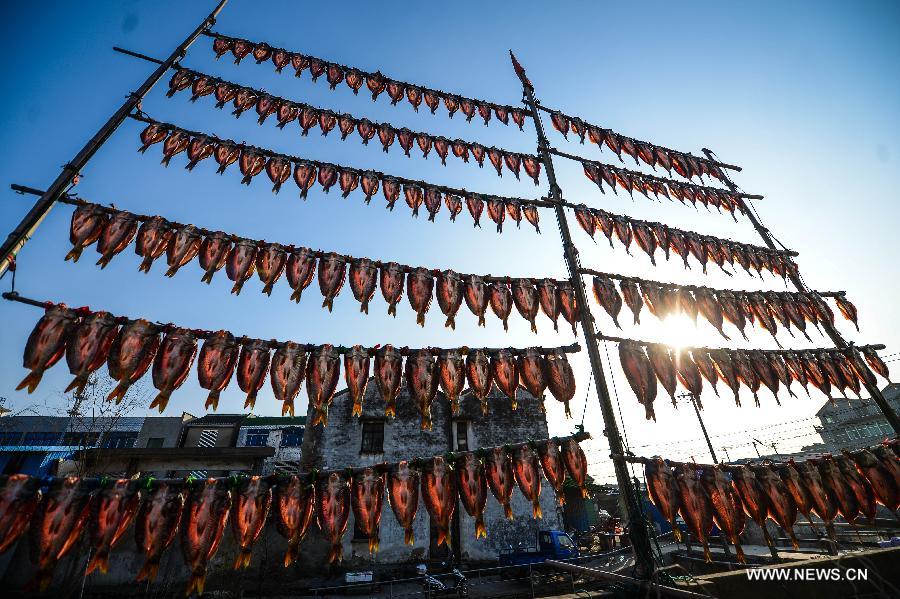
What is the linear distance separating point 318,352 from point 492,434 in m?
20.3

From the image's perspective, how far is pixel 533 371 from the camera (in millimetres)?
5086

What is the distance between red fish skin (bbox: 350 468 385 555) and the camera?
4.04 meters

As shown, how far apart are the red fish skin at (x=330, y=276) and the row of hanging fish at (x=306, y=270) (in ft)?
0.04

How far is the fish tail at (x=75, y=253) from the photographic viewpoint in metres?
4.14

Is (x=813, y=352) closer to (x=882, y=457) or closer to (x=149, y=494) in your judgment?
(x=882, y=457)

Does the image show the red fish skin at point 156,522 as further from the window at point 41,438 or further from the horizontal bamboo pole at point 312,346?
the window at point 41,438

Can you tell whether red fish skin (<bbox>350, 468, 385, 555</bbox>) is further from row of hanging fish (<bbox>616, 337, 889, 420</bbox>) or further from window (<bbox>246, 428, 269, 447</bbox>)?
window (<bbox>246, 428, 269, 447</bbox>)

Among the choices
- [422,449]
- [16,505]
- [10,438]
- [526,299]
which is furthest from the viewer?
[10,438]

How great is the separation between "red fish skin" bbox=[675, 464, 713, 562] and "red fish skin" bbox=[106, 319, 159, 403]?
6.41 metres

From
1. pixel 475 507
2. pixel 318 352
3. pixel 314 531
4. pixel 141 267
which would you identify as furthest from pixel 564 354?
pixel 314 531

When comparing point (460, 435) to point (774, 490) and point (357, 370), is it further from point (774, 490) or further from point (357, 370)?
point (357, 370)

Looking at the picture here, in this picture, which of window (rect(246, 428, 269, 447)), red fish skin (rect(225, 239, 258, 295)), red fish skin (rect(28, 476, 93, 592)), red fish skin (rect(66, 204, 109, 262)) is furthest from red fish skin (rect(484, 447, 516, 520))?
window (rect(246, 428, 269, 447))

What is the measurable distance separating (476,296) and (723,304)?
477 centimetres

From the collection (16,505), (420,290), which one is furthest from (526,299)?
(16,505)
